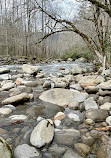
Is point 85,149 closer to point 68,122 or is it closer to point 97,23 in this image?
point 68,122

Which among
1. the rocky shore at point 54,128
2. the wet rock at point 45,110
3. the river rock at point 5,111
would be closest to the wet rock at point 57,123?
the rocky shore at point 54,128

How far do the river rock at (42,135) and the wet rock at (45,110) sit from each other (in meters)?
0.67

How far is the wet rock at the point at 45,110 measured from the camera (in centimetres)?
259

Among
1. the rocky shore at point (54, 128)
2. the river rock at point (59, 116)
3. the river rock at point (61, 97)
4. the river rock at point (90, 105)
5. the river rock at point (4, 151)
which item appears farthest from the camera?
the river rock at point (61, 97)

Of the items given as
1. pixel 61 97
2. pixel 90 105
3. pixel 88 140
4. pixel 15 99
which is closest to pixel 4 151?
pixel 88 140

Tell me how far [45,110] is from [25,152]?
128 centimetres

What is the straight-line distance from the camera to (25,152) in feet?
4.92

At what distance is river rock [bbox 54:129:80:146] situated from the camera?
69.0 inches

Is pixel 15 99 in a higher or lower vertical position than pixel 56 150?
higher

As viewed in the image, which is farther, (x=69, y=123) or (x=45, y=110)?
(x=45, y=110)

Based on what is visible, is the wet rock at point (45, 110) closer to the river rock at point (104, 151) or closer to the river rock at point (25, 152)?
the river rock at point (25, 152)

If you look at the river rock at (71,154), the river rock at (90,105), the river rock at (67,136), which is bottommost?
the river rock at (71,154)

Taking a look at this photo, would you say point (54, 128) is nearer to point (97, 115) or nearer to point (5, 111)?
point (97, 115)

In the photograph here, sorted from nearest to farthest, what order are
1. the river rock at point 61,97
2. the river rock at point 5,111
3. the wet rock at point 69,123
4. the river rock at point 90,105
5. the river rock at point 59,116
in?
1. the wet rock at point 69,123
2. the river rock at point 59,116
3. the river rock at point 5,111
4. the river rock at point 90,105
5. the river rock at point 61,97
